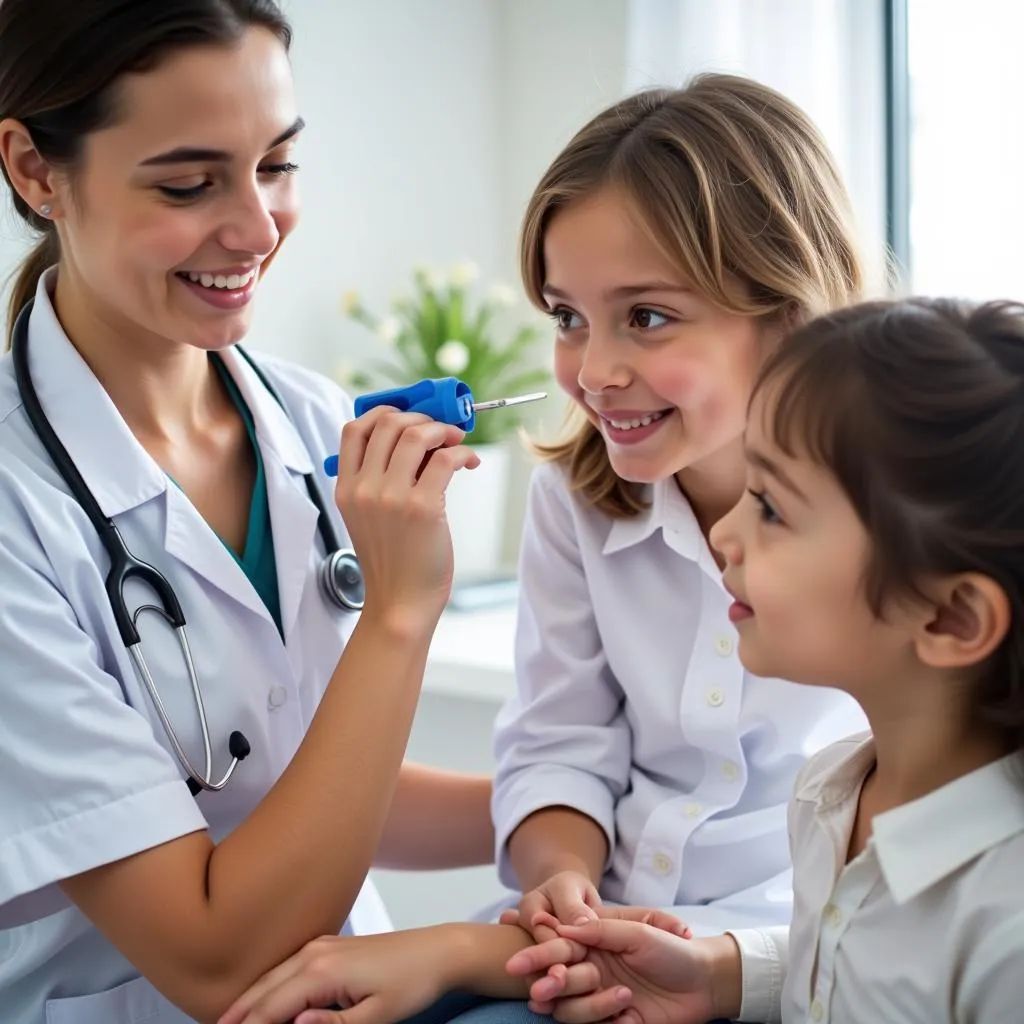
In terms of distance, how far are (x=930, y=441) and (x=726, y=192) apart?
47 centimetres

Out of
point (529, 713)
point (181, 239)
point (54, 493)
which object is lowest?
point (529, 713)

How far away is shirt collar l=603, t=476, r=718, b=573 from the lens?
1.32 m

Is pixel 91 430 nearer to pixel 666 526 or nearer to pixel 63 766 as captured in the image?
pixel 63 766

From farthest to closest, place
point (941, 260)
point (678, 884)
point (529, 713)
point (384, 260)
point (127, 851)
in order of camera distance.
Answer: point (384, 260), point (941, 260), point (529, 713), point (678, 884), point (127, 851)

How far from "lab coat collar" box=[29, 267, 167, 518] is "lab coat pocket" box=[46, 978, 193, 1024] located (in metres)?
0.42

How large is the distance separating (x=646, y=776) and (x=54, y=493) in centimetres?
65

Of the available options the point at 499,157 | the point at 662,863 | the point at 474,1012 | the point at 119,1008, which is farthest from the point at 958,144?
the point at 119,1008

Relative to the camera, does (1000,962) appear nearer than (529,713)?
Yes

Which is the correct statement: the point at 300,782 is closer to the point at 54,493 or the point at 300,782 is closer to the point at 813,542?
the point at 54,493

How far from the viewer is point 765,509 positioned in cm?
94

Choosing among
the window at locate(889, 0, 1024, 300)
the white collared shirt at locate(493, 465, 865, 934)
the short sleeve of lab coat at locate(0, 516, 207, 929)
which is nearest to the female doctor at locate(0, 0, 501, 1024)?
the short sleeve of lab coat at locate(0, 516, 207, 929)

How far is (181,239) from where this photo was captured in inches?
46.5

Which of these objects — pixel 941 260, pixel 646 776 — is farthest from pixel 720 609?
pixel 941 260

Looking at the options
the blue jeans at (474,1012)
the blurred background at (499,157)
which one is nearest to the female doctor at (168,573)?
the blue jeans at (474,1012)
